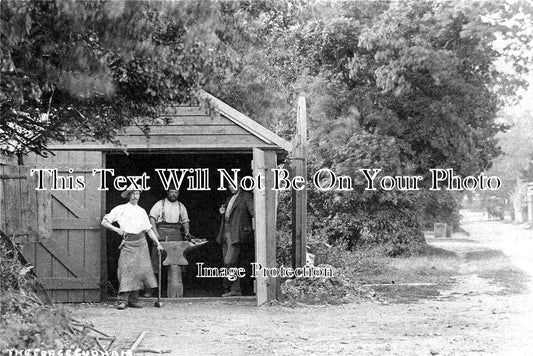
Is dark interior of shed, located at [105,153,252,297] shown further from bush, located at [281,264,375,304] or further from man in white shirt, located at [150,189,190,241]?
bush, located at [281,264,375,304]

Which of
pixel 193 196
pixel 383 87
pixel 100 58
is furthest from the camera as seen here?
pixel 383 87

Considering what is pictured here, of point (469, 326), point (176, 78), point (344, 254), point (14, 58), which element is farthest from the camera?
point (344, 254)

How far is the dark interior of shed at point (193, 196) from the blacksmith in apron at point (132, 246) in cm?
412

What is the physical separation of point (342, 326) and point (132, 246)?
3485mm

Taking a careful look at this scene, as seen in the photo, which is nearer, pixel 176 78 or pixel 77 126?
pixel 176 78

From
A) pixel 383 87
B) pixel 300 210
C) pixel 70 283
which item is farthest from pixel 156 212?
pixel 383 87

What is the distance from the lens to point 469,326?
9.34 meters

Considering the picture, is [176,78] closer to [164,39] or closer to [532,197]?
[164,39]

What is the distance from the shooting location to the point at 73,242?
38.6 feet

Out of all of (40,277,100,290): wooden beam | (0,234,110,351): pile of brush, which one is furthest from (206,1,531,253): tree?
(0,234,110,351): pile of brush

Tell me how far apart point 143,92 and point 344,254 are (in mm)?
12437

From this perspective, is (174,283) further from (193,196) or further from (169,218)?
(193,196)

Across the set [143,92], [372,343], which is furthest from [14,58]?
[372,343]

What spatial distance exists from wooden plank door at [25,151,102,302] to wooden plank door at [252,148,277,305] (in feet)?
8.15
